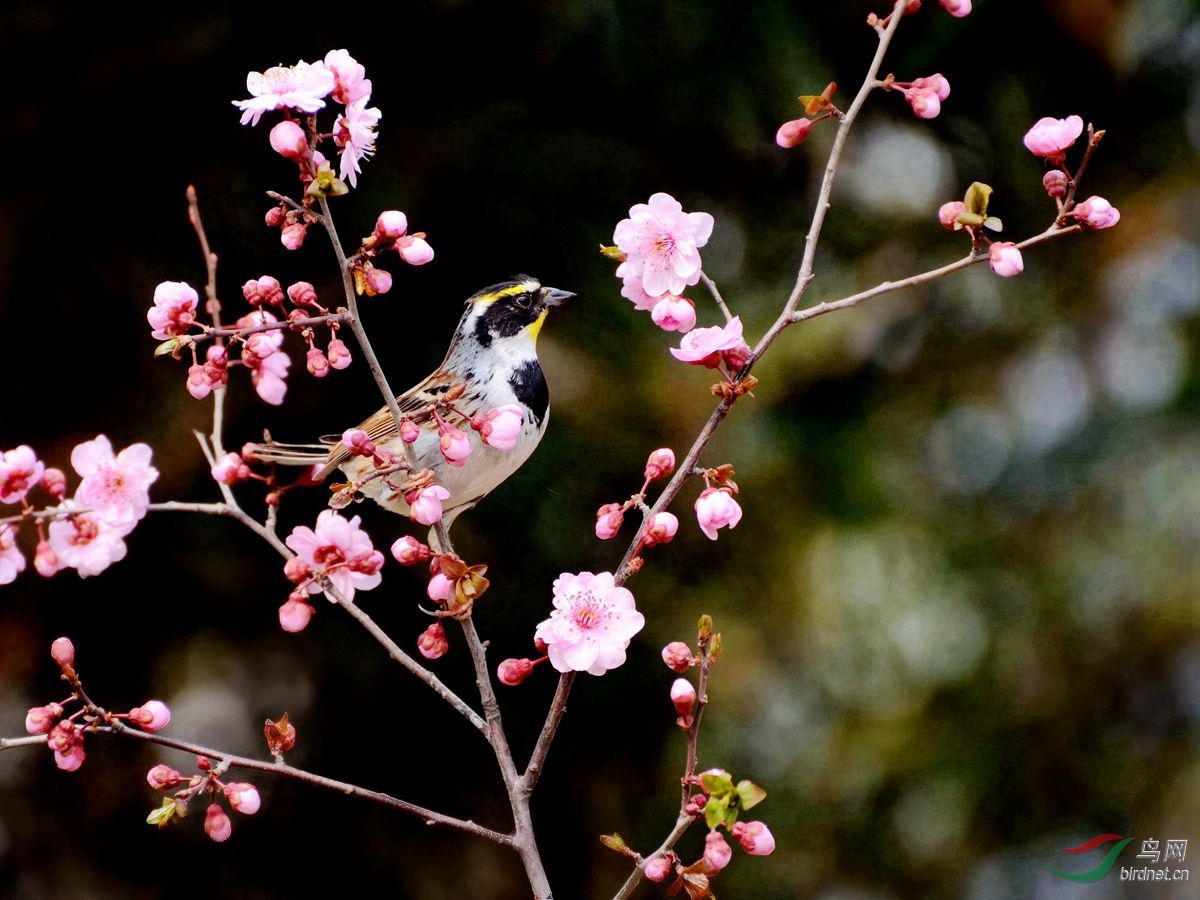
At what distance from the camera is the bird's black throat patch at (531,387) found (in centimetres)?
191

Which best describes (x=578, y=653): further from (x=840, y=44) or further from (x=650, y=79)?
(x=840, y=44)

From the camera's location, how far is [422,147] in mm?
3000

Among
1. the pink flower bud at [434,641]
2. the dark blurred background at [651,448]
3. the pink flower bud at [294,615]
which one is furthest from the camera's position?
the dark blurred background at [651,448]

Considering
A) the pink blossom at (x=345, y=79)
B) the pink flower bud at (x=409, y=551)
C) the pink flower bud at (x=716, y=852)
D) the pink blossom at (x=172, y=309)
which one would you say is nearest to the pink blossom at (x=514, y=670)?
the pink flower bud at (x=409, y=551)

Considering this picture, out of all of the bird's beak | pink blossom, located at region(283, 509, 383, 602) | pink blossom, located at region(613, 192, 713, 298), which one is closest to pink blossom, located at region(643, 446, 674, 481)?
pink blossom, located at region(613, 192, 713, 298)

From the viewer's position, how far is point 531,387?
1.92 m

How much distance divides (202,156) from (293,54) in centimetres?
33

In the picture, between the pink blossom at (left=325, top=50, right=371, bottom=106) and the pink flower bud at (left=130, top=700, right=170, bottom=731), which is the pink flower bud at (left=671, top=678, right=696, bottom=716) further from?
the pink blossom at (left=325, top=50, right=371, bottom=106)

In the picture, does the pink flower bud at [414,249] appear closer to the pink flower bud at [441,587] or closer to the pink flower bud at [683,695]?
the pink flower bud at [441,587]

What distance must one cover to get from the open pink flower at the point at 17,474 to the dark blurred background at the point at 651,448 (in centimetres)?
182

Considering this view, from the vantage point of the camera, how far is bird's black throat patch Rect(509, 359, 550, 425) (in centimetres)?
191

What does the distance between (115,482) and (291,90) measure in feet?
1.28

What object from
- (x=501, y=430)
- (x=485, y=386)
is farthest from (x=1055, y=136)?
(x=485, y=386)

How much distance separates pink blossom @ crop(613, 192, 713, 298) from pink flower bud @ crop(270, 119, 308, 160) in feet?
1.09
